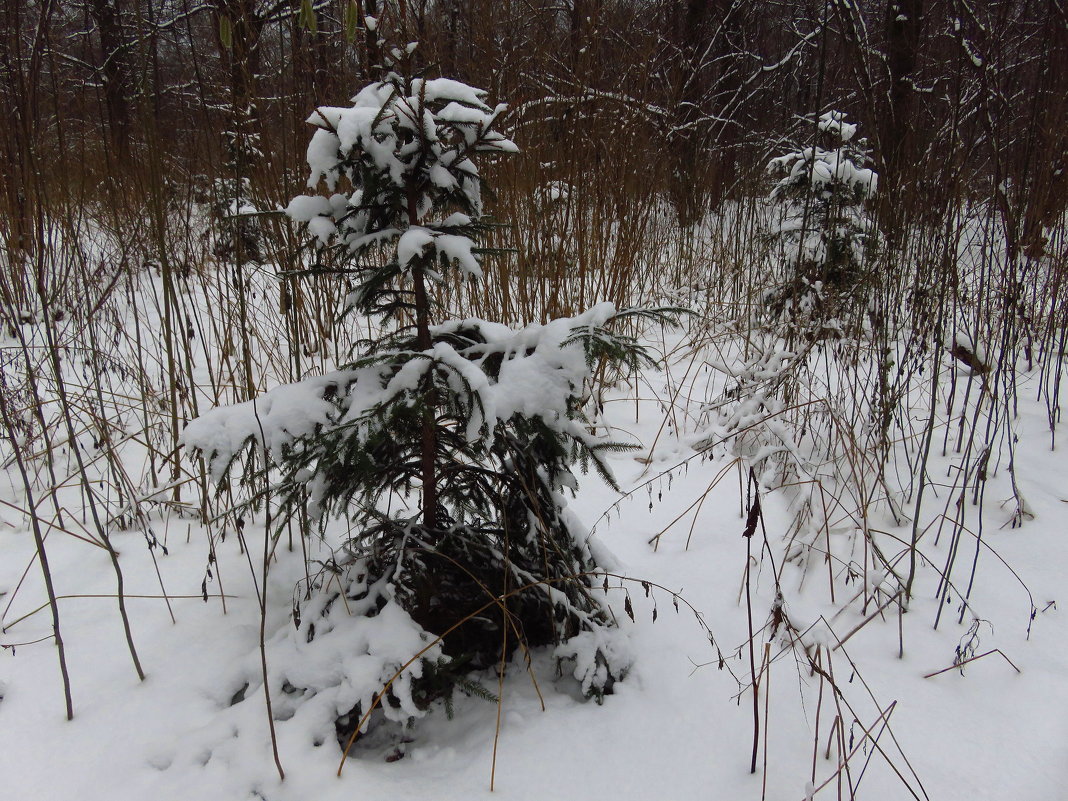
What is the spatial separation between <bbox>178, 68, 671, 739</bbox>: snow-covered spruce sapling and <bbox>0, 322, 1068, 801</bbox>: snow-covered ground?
125mm

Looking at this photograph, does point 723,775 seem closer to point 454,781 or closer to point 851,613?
point 454,781

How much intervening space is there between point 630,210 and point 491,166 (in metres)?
0.86

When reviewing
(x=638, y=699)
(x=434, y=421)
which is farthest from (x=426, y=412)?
(x=638, y=699)

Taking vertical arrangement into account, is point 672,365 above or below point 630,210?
below

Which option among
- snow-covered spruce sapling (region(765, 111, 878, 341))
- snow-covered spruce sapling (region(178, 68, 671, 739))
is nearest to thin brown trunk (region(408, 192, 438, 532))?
snow-covered spruce sapling (region(178, 68, 671, 739))

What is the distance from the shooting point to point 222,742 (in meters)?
1.23

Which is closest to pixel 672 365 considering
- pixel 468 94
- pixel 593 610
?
pixel 593 610

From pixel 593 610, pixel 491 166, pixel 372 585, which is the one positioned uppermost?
pixel 491 166

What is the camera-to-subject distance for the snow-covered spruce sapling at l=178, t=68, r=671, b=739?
118 centimetres

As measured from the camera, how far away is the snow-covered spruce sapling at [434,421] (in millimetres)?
1176

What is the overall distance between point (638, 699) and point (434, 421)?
30.8 inches

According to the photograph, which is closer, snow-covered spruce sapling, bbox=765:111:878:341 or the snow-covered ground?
the snow-covered ground

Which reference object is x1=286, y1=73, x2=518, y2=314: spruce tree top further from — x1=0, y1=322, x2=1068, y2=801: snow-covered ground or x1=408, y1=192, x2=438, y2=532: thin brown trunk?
x1=0, y1=322, x2=1068, y2=801: snow-covered ground

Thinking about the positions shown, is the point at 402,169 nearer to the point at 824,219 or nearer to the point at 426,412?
the point at 426,412
